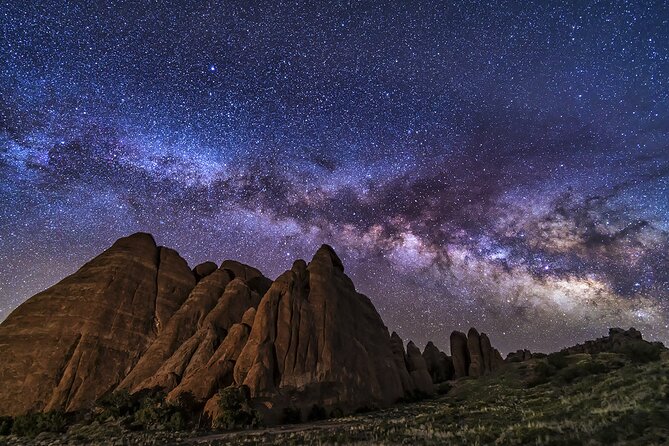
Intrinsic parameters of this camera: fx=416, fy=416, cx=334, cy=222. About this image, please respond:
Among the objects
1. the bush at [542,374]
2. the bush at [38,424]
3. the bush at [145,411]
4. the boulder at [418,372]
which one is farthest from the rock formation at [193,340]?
the bush at [542,374]

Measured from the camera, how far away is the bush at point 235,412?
33812 mm

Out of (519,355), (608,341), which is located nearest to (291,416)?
(519,355)

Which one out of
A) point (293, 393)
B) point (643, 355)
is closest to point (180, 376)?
point (293, 393)

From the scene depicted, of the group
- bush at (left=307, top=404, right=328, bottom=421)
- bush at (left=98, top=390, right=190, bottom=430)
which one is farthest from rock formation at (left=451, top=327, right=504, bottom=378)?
bush at (left=98, top=390, right=190, bottom=430)

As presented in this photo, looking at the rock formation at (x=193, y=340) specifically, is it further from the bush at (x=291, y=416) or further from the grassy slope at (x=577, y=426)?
the grassy slope at (x=577, y=426)

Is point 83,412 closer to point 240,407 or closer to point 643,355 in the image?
point 240,407

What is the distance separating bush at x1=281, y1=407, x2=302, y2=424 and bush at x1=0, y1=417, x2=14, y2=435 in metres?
26.1

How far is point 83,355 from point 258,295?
2323 centimetres

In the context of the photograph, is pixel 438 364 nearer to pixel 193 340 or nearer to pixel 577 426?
pixel 193 340

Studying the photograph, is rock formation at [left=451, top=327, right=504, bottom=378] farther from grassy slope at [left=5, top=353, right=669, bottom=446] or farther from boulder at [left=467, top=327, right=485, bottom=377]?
grassy slope at [left=5, top=353, right=669, bottom=446]

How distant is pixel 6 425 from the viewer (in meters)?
40.1

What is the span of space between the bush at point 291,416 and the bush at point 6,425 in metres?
26.1

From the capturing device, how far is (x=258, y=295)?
62844mm

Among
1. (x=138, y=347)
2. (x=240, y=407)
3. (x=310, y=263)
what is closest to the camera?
(x=240, y=407)
